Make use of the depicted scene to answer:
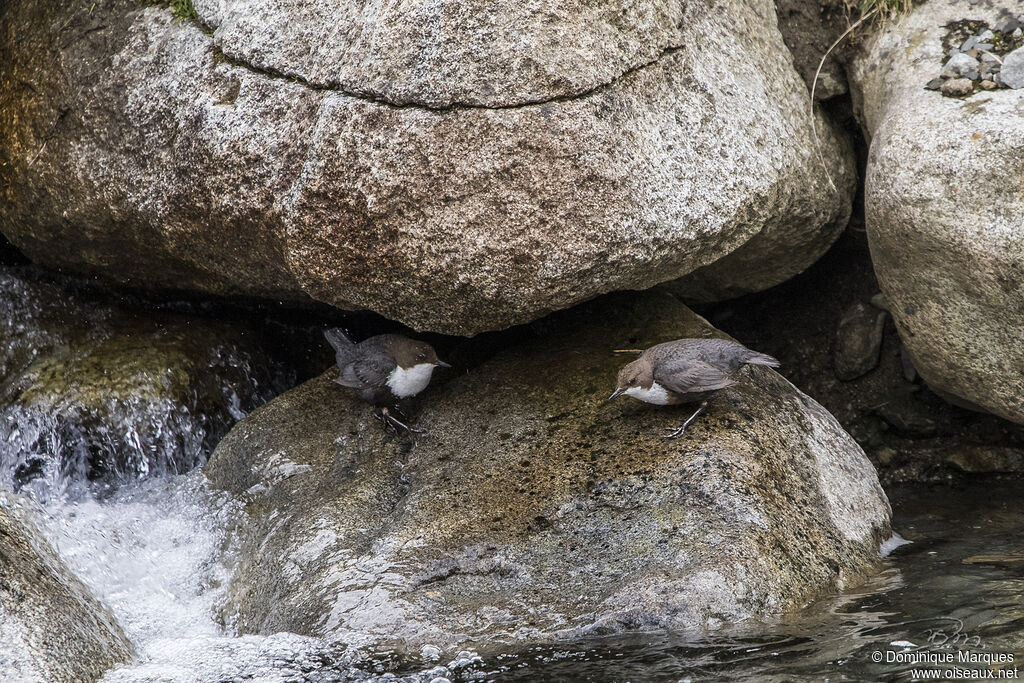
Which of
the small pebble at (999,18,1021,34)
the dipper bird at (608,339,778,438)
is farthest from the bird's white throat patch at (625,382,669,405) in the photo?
the small pebble at (999,18,1021,34)

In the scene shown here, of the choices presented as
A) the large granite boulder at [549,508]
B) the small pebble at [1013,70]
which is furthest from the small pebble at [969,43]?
the large granite boulder at [549,508]

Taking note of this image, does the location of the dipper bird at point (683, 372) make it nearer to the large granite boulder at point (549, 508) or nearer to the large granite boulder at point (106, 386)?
the large granite boulder at point (549, 508)

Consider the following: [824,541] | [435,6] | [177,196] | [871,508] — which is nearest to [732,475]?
[824,541]

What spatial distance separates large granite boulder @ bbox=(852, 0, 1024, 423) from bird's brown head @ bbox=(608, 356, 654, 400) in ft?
5.01

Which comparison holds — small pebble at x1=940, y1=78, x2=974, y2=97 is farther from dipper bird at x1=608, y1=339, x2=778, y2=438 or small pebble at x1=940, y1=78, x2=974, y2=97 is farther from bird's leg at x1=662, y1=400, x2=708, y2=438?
bird's leg at x1=662, y1=400, x2=708, y2=438

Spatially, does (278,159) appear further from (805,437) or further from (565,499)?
(805,437)

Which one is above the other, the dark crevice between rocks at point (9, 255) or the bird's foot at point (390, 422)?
the dark crevice between rocks at point (9, 255)

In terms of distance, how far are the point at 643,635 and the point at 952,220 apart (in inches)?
102

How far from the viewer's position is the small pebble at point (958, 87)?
16.5 feet

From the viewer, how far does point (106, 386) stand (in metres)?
5.96

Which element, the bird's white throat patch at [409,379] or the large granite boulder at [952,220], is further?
the bird's white throat patch at [409,379]

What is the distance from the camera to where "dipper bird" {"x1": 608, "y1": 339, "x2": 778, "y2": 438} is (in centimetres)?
464

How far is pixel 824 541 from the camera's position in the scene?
14.6 ft

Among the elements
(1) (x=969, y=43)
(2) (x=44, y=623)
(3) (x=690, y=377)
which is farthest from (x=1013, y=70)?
(2) (x=44, y=623)
